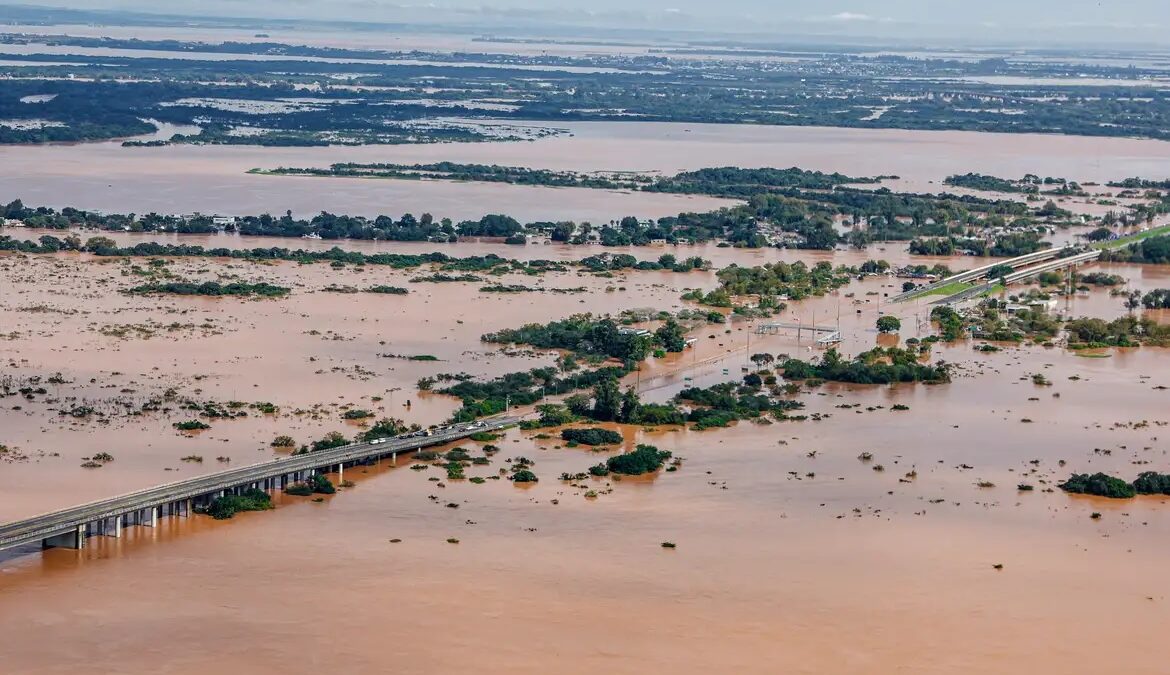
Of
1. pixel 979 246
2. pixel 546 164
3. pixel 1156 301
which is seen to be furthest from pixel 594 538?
pixel 546 164

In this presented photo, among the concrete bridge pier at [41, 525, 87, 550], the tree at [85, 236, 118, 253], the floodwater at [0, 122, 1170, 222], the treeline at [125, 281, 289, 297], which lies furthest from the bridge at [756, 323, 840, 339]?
the concrete bridge pier at [41, 525, 87, 550]

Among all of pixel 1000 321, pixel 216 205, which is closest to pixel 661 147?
pixel 216 205

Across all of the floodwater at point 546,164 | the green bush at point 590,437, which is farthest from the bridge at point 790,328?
the floodwater at point 546,164

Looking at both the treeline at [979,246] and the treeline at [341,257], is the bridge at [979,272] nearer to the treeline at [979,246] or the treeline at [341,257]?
the treeline at [979,246]

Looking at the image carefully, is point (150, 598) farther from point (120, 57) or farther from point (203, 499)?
point (120, 57)

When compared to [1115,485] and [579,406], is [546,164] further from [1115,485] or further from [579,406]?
[1115,485]

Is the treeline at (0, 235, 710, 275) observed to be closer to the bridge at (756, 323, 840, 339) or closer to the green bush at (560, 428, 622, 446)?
the bridge at (756, 323, 840, 339)

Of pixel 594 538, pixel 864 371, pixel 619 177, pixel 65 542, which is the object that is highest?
pixel 619 177
